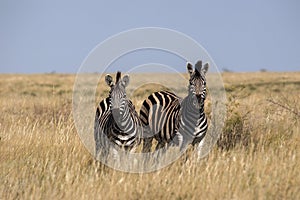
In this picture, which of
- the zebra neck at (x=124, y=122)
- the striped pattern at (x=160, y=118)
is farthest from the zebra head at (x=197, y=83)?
the zebra neck at (x=124, y=122)

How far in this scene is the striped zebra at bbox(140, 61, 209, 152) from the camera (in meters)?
Answer: 6.84

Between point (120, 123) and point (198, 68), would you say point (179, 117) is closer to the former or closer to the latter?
point (198, 68)

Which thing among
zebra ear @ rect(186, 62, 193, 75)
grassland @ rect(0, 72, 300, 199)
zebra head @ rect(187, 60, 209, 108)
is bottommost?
grassland @ rect(0, 72, 300, 199)

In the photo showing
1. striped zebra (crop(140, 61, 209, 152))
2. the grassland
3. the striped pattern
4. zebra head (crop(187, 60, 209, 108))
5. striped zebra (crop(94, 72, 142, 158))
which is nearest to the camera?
the grassland

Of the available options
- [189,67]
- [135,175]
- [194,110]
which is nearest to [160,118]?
[194,110]

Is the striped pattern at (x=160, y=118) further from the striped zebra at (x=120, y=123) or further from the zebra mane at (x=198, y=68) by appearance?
the zebra mane at (x=198, y=68)

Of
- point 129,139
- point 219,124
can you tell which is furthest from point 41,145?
→ point 219,124

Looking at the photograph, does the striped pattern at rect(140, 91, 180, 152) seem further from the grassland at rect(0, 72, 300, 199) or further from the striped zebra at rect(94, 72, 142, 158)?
the grassland at rect(0, 72, 300, 199)

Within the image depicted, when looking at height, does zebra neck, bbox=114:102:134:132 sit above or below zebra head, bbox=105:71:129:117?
below

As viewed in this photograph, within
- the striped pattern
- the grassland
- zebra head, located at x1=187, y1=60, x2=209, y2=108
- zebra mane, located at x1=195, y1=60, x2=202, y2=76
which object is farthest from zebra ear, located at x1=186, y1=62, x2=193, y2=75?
the grassland

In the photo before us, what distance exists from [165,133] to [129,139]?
0.91 meters

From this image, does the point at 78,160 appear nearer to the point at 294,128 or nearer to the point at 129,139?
the point at 129,139

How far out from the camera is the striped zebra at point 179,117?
6840mm

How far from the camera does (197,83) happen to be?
672 centimetres
